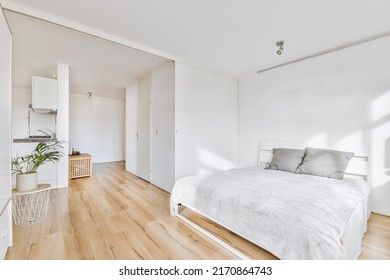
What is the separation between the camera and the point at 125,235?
1.83 meters

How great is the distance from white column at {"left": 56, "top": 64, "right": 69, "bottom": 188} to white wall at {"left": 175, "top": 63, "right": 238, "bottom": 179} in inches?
86.1

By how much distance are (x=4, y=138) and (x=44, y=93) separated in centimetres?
219

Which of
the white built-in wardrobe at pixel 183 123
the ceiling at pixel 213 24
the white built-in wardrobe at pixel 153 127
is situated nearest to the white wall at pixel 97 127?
the white built-in wardrobe at pixel 153 127

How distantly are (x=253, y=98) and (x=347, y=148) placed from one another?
74.9 inches

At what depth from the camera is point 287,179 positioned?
225 centimetres

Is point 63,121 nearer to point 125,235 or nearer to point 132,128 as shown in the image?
point 132,128

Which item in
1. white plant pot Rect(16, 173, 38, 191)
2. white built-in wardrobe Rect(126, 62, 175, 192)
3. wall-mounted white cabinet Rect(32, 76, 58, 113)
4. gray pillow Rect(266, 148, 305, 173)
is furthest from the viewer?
white built-in wardrobe Rect(126, 62, 175, 192)

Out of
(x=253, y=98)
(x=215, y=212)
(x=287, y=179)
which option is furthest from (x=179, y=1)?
(x=253, y=98)

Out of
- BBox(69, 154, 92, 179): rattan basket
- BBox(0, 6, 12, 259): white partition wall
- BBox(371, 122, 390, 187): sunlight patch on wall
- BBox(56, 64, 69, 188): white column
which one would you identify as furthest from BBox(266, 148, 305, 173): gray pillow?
BBox(69, 154, 92, 179): rattan basket

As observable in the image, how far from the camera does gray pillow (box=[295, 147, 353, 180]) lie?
2.34 m

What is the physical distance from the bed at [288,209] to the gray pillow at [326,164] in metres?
0.10

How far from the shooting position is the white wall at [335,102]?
2.34 meters

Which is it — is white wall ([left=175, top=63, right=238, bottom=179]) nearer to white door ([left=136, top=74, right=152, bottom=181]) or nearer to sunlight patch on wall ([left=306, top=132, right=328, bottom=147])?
white door ([left=136, top=74, right=152, bottom=181])
